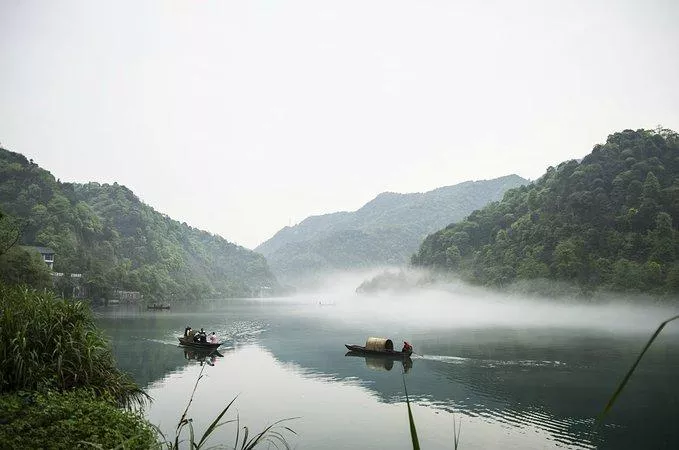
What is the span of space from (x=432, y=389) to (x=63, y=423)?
80.1 feet

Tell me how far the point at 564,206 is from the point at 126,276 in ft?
328

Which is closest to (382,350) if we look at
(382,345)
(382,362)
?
(382,345)

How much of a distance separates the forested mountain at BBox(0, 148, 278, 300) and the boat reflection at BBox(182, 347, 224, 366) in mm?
47557

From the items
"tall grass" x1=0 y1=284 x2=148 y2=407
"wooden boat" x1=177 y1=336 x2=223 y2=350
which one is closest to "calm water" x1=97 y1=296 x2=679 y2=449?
"wooden boat" x1=177 y1=336 x2=223 y2=350

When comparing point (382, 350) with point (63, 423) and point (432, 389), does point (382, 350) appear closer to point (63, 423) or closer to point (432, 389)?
point (432, 389)

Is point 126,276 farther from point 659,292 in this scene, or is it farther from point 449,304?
point 659,292

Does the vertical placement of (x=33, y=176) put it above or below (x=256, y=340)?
above

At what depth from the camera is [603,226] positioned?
94.6m

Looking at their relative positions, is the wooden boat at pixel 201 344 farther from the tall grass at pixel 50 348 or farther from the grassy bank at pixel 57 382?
the tall grass at pixel 50 348

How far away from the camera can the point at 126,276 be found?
115312 mm

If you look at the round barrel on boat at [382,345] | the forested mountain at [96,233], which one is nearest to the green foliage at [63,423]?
the round barrel on boat at [382,345]

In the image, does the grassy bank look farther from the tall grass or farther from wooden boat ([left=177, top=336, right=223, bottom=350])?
wooden boat ([left=177, top=336, right=223, bottom=350])

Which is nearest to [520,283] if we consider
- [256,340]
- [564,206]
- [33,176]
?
[564,206]

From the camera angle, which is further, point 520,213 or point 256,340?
point 520,213
